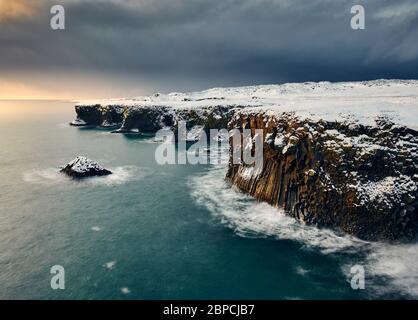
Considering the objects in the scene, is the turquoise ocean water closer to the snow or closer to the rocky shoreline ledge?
the rocky shoreline ledge

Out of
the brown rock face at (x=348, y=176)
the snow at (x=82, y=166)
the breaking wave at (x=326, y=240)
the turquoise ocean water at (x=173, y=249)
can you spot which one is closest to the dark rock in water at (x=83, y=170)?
the snow at (x=82, y=166)

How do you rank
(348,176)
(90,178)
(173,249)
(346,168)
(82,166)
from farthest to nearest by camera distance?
(82,166) → (90,178) → (346,168) → (348,176) → (173,249)

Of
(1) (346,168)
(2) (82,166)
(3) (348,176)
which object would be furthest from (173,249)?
(2) (82,166)

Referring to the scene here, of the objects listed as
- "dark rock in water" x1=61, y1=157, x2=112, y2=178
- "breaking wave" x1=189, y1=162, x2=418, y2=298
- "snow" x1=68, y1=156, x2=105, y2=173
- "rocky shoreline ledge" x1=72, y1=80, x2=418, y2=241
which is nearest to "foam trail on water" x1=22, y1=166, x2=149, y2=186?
"dark rock in water" x1=61, y1=157, x2=112, y2=178

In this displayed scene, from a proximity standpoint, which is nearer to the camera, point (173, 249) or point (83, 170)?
point (173, 249)

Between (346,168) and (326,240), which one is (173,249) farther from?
(346,168)

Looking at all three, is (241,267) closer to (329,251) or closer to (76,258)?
(329,251)
